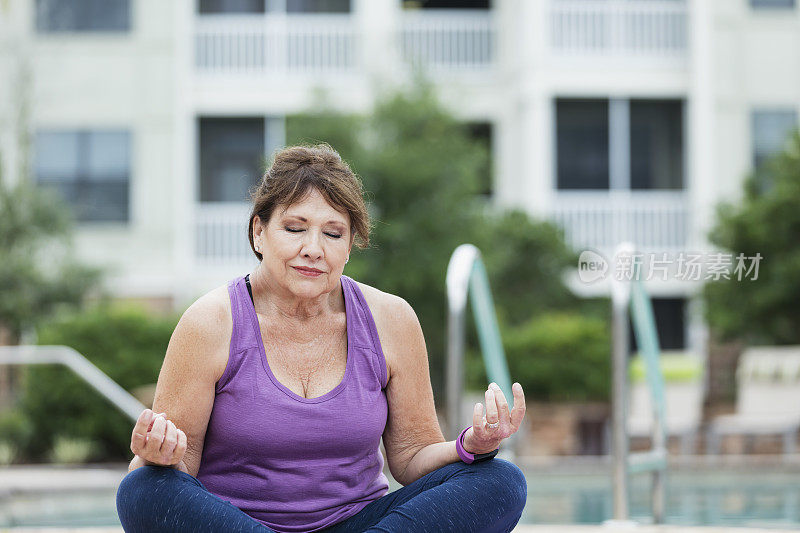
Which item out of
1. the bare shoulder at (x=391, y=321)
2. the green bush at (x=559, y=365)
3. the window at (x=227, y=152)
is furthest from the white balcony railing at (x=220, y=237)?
the bare shoulder at (x=391, y=321)

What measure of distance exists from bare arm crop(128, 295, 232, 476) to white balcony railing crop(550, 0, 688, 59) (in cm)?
1468

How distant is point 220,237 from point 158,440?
46.4 ft

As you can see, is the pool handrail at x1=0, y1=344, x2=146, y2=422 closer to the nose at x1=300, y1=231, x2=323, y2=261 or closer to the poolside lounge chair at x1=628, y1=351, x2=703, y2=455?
the nose at x1=300, y1=231, x2=323, y2=261

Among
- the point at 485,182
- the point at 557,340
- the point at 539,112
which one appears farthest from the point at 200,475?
the point at 539,112

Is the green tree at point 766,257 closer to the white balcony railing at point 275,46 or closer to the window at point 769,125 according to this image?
the window at point 769,125

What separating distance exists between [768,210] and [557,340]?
2372mm

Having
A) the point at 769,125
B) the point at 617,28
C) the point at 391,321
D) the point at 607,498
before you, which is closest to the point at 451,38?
the point at 617,28

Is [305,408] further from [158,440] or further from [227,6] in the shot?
[227,6]

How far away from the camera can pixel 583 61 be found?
645 inches

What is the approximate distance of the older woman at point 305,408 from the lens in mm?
2268

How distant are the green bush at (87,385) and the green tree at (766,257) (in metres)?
5.03

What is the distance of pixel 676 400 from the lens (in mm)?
12633

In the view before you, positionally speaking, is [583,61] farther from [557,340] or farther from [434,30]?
[557,340]

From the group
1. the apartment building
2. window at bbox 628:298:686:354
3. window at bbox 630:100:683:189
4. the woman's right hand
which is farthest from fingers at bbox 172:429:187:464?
window at bbox 630:100:683:189
